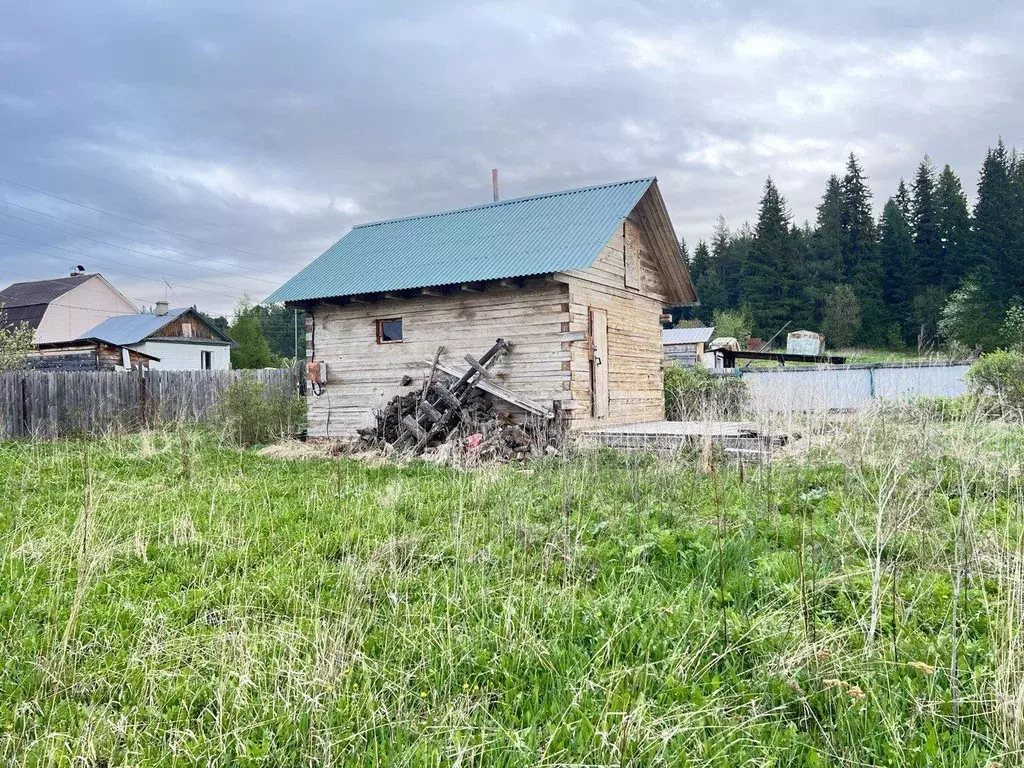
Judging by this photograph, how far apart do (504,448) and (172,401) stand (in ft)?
42.1

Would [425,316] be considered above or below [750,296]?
below

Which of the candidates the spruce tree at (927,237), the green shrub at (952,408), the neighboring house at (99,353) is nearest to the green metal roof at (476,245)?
the green shrub at (952,408)

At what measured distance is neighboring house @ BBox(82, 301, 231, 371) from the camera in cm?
3625

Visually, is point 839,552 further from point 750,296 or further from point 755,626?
point 750,296

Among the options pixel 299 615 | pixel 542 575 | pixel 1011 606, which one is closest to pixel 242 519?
pixel 299 615

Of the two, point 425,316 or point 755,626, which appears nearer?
point 755,626

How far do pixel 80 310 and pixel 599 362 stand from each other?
4126 centimetres

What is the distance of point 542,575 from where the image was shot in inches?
157

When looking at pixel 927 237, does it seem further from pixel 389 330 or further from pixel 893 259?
pixel 389 330

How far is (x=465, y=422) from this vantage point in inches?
479

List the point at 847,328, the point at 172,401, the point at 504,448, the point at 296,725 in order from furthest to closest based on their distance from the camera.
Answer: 1. the point at 847,328
2. the point at 172,401
3. the point at 504,448
4. the point at 296,725

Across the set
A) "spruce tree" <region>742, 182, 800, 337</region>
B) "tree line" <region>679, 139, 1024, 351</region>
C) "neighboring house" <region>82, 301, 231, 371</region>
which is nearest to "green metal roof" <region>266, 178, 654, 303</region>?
"neighboring house" <region>82, 301, 231, 371</region>

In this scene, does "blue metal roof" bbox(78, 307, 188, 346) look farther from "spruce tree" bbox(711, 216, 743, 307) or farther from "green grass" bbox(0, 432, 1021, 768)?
"spruce tree" bbox(711, 216, 743, 307)

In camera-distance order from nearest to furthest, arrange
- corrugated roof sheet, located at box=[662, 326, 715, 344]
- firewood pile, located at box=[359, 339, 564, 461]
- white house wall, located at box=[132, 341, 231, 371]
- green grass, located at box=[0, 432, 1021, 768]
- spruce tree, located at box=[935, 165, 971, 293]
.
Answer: green grass, located at box=[0, 432, 1021, 768] < firewood pile, located at box=[359, 339, 564, 461] < white house wall, located at box=[132, 341, 231, 371] < corrugated roof sheet, located at box=[662, 326, 715, 344] < spruce tree, located at box=[935, 165, 971, 293]
